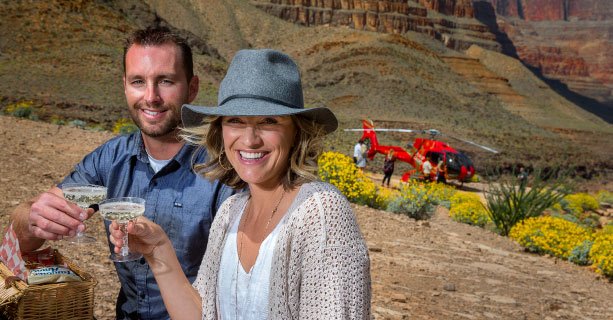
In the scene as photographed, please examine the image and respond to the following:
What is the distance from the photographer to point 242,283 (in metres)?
2.30

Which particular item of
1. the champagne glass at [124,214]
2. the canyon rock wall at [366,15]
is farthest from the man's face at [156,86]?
the canyon rock wall at [366,15]

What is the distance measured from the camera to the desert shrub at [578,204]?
842 inches

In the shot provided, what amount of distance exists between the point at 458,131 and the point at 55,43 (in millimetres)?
34116

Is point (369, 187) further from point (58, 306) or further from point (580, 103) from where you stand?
point (580, 103)

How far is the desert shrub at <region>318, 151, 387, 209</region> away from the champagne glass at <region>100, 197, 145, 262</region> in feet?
30.6

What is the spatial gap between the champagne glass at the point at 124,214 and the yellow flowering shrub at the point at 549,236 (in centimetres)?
923

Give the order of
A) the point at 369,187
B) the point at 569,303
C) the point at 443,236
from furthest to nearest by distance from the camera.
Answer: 1. the point at 369,187
2. the point at 443,236
3. the point at 569,303

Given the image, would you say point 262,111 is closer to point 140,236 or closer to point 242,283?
point 242,283

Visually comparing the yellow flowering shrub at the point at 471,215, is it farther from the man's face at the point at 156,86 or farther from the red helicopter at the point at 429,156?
the man's face at the point at 156,86

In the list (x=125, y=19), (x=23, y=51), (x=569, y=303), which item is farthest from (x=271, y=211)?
(x=125, y=19)

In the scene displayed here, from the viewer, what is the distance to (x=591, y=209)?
2362cm

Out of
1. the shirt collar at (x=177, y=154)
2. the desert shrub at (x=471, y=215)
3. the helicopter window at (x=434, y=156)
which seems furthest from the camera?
the helicopter window at (x=434, y=156)

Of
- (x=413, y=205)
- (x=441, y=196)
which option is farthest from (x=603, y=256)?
(x=441, y=196)

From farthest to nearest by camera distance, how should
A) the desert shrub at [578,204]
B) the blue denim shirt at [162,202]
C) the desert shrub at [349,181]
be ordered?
the desert shrub at [578,204] → the desert shrub at [349,181] → the blue denim shirt at [162,202]
